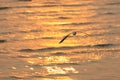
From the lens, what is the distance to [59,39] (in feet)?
30.2

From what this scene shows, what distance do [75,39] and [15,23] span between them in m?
1.42

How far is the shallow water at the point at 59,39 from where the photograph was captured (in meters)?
7.71

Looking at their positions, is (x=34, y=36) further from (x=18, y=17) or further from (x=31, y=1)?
(x=31, y=1)

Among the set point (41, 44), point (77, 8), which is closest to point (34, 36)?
point (41, 44)

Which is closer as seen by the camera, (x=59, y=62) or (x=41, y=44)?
(x=59, y=62)

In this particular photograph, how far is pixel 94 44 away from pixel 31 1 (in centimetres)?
352

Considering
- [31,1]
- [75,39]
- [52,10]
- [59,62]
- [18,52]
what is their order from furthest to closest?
[31,1] → [52,10] → [75,39] → [18,52] → [59,62]

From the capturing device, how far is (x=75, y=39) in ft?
30.1

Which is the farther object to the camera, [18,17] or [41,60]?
[18,17]

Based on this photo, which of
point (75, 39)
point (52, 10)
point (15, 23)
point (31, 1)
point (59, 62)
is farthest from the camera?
point (31, 1)

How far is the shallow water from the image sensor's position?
7.71 metres

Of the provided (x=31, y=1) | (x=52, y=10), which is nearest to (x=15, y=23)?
(x=52, y=10)

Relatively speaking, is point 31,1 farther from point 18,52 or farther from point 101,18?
point 18,52

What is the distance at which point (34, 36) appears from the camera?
31.1 feet
